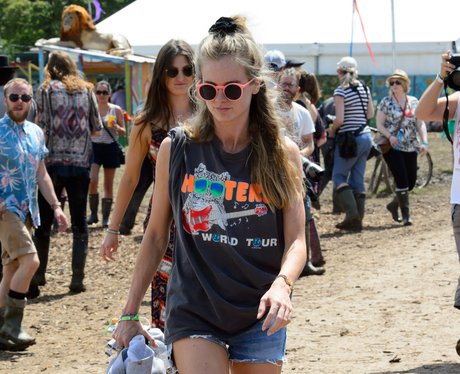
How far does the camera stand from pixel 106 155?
13.0 meters

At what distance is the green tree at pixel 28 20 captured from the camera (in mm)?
43500

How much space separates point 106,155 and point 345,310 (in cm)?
582

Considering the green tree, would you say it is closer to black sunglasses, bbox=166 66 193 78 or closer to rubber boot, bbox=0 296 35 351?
rubber boot, bbox=0 296 35 351

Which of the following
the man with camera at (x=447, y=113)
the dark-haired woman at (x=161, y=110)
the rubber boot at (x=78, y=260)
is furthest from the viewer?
the rubber boot at (x=78, y=260)

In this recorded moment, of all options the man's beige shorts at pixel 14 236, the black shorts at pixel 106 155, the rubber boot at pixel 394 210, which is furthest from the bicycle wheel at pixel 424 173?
the man's beige shorts at pixel 14 236

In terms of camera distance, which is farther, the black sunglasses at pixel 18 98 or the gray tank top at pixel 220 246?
the black sunglasses at pixel 18 98

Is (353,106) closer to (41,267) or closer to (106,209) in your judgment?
(106,209)

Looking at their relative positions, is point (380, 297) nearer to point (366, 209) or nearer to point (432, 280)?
point (432, 280)

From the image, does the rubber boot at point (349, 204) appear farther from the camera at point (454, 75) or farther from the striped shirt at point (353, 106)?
the camera at point (454, 75)

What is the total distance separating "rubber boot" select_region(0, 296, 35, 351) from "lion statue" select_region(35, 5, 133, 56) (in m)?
15.9

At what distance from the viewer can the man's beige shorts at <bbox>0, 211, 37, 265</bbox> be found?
23.3 ft

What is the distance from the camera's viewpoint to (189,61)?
5.18 m

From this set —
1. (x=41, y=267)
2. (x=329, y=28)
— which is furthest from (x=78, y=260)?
(x=329, y=28)

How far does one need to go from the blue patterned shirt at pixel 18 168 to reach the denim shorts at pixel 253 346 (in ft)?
12.8
